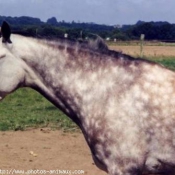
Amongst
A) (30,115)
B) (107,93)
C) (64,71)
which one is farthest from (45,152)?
(107,93)

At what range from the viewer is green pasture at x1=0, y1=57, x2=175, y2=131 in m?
10.6

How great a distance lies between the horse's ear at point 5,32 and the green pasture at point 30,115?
19.4 ft

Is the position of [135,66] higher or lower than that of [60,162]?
higher

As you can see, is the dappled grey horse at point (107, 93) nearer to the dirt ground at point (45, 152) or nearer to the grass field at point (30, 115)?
the dirt ground at point (45, 152)

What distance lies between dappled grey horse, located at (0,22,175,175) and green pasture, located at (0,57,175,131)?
5.79 m

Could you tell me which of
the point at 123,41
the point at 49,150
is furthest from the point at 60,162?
the point at 123,41

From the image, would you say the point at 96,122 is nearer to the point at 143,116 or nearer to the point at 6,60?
the point at 143,116

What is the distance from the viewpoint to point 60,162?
7.96 metres

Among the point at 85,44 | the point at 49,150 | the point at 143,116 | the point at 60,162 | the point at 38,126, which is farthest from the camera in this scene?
the point at 38,126

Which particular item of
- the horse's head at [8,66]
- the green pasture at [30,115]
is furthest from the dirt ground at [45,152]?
the horse's head at [8,66]

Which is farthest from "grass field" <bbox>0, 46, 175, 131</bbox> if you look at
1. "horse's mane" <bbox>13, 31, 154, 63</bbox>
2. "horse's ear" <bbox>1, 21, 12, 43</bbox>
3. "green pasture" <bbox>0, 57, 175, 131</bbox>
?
"horse's ear" <bbox>1, 21, 12, 43</bbox>

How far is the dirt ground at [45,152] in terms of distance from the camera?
7719 mm

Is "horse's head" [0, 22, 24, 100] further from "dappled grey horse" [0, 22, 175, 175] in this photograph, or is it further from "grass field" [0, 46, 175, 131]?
"grass field" [0, 46, 175, 131]

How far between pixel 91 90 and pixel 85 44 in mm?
425
